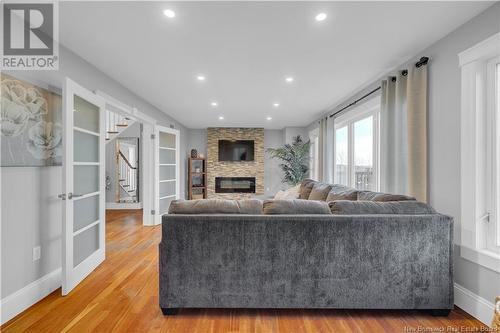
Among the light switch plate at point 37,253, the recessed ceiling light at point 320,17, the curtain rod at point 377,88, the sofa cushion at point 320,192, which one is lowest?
the light switch plate at point 37,253

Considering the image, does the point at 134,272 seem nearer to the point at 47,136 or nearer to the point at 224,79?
the point at 47,136

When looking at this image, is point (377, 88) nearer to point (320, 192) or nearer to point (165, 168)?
point (320, 192)

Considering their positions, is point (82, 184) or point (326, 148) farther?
point (326, 148)

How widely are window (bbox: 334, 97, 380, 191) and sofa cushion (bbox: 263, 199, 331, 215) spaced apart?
2.02 meters

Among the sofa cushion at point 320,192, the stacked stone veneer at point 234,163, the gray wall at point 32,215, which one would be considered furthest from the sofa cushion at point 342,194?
the stacked stone veneer at point 234,163

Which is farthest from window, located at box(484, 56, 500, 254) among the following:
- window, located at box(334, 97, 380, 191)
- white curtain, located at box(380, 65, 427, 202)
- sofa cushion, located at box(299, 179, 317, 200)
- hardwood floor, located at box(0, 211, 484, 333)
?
sofa cushion, located at box(299, 179, 317, 200)

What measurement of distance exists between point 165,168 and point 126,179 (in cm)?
255

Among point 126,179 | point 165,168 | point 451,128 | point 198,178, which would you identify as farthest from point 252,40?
point 126,179

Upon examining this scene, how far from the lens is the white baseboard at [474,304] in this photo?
1.92 metres

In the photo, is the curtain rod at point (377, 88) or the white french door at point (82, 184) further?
the curtain rod at point (377, 88)

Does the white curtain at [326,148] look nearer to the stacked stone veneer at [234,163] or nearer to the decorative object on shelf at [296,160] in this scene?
the decorative object on shelf at [296,160]

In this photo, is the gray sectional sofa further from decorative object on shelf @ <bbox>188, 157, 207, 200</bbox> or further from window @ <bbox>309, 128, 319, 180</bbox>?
decorative object on shelf @ <bbox>188, 157, 207, 200</bbox>

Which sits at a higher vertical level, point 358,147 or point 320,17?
point 320,17

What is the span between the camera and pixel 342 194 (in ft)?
9.80
